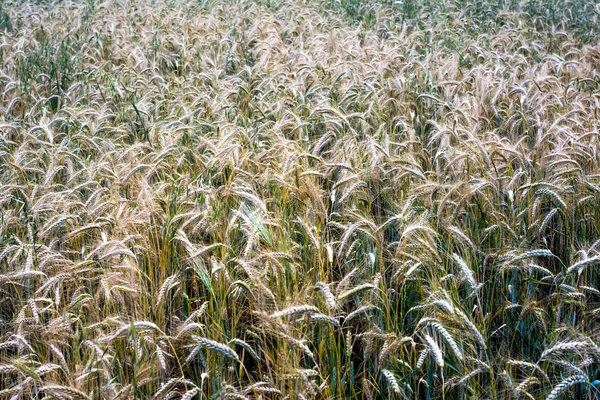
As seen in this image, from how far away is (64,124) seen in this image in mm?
4535

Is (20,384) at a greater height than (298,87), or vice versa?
(298,87)

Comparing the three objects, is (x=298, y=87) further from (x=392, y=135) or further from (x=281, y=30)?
(x=281, y=30)

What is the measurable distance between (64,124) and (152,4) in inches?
198

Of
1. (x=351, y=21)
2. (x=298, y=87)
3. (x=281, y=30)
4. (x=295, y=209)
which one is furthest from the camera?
(x=351, y=21)

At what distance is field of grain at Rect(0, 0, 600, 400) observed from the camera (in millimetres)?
2316

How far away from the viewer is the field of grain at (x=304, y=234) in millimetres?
2316

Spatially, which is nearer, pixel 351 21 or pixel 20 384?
pixel 20 384

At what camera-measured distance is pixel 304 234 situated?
9.77 ft

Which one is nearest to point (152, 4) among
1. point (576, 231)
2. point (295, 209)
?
point (295, 209)

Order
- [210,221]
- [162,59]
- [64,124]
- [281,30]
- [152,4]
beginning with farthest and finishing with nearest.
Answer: [152,4] < [281,30] < [162,59] < [64,124] < [210,221]

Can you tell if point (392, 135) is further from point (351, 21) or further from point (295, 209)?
point (351, 21)

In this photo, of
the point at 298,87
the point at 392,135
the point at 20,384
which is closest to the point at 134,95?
the point at 298,87

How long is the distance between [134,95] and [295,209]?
239 cm

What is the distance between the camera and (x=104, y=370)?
2.24 meters
